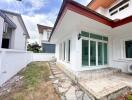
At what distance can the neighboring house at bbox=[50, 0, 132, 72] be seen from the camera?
5430 millimetres

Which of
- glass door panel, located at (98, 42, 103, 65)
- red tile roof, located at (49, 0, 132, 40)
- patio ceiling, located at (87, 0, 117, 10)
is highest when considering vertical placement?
patio ceiling, located at (87, 0, 117, 10)

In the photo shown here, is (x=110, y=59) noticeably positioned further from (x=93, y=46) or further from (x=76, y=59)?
(x=76, y=59)

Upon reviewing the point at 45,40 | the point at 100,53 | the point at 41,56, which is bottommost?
the point at 41,56

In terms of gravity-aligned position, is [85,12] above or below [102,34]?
above

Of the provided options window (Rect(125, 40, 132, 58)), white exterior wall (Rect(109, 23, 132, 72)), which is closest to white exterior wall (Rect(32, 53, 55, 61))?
white exterior wall (Rect(109, 23, 132, 72))

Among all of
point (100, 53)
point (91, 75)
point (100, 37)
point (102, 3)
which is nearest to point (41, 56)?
point (100, 53)

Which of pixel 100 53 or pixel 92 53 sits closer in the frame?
pixel 92 53

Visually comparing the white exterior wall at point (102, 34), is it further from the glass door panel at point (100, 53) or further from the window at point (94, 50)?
the glass door panel at point (100, 53)

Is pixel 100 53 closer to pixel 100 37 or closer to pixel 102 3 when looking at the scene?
pixel 100 37

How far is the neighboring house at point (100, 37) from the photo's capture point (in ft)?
17.8

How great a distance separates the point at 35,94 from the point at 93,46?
4581 millimetres

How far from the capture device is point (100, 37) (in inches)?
282

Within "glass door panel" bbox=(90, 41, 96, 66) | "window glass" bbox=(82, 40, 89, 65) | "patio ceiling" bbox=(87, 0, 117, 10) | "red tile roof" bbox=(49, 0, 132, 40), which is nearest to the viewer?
"red tile roof" bbox=(49, 0, 132, 40)

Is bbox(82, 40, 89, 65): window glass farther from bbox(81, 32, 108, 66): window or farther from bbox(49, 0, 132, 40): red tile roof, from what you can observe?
bbox(49, 0, 132, 40): red tile roof
